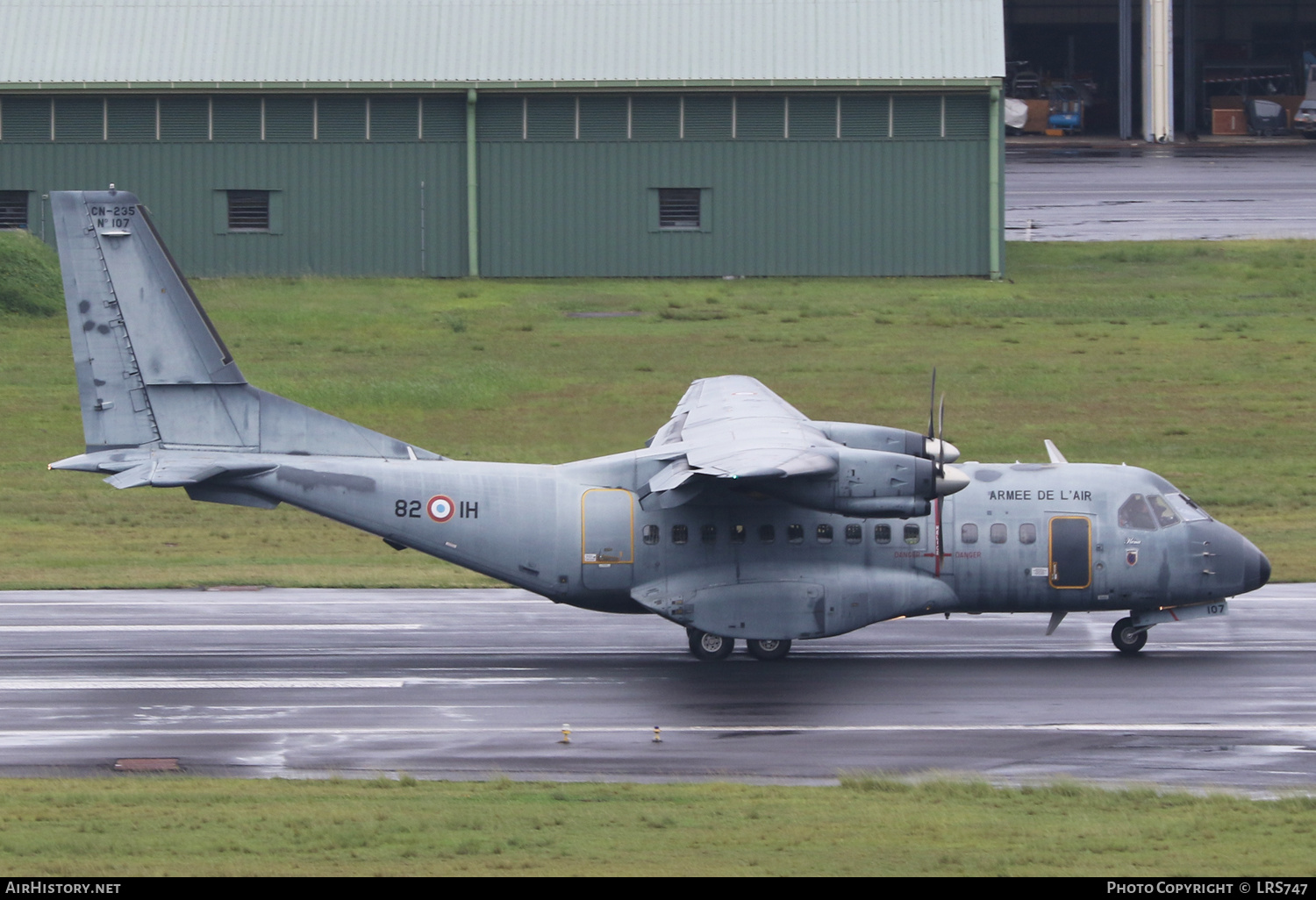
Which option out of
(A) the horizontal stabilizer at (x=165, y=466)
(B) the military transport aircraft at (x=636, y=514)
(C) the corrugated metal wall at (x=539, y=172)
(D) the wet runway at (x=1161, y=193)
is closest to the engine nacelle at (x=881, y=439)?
(B) the military transport aircraft at (x=636, y=514)

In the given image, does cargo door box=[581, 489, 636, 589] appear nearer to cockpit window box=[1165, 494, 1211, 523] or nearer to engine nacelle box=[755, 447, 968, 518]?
engine nacelle box=[755, 447, 968, 518]

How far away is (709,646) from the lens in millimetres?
24203

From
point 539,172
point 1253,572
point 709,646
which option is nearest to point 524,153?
point 539,172

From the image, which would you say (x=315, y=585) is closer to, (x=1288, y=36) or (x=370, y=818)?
(x=370, y=818)

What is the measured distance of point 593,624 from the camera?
27203 mm

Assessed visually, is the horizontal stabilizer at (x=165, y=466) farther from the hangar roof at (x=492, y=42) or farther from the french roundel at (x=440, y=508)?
the hangar roof at (x=492, y=42)

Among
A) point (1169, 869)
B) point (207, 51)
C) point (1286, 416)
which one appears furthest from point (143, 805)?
point (207, 51)

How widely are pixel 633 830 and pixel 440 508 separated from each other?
9.62 metres

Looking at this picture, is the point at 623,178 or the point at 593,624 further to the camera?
the point at 623,178

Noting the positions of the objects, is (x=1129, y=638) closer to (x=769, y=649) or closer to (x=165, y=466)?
(x=769, y=649)

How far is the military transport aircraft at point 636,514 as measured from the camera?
77.3 feet

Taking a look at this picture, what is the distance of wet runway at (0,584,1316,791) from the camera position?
19094 millimetres

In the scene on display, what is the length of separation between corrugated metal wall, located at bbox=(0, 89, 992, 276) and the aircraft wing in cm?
2597

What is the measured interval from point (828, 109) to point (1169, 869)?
42.1m
